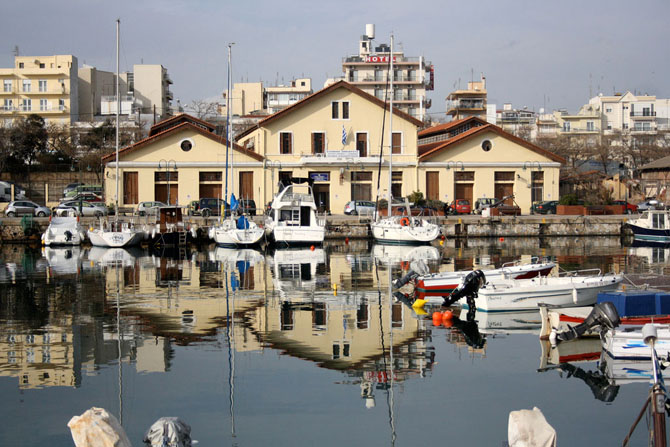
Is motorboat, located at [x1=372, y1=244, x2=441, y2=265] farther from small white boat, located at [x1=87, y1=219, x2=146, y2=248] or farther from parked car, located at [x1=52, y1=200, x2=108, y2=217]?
parked car, located at [x1=52, y1=200, x2=108, y2=217]

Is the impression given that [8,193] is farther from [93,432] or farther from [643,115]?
[643,115]

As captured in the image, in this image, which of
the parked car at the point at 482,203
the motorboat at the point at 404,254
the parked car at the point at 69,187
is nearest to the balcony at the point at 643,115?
the parked car at the point at 482,203

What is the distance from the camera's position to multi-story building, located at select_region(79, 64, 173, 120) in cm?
9862

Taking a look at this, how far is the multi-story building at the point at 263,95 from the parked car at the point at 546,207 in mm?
60662

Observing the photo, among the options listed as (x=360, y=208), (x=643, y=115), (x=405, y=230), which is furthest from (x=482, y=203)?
(x=643, y=115)

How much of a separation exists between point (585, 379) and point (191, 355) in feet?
26.2

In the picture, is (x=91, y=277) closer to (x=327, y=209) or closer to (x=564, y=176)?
(x=327, y=209)

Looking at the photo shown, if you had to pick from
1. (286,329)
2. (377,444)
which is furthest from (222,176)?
(377,444)

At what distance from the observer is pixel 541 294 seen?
20.5 m

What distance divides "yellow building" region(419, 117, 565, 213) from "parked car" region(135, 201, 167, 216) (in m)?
18.8

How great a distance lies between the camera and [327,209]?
56250 mm

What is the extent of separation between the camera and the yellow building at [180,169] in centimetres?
5354

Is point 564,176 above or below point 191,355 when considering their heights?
above

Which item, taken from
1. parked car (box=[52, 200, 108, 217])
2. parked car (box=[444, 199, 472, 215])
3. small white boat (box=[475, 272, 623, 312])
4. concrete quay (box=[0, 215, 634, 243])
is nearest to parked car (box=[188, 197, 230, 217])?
concrete quay (box=[0, 215, 634, 243])
